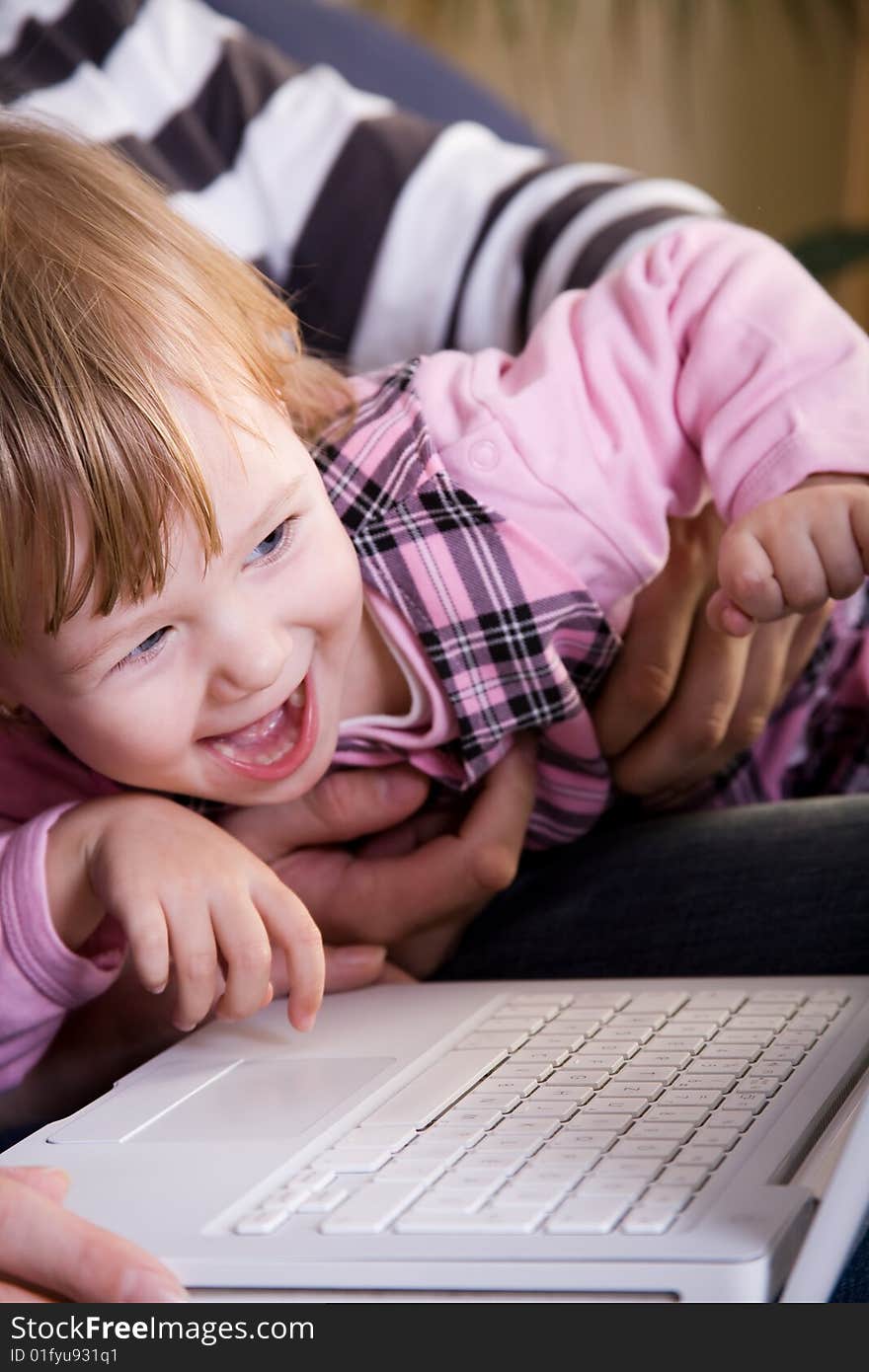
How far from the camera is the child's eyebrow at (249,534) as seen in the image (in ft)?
2.29

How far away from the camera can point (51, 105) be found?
1250mm

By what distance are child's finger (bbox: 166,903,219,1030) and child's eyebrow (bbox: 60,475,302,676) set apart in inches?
5.0

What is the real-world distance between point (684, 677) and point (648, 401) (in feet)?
0.56

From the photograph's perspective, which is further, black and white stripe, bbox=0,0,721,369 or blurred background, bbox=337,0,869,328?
blurred background, bbox=337,0,869,328

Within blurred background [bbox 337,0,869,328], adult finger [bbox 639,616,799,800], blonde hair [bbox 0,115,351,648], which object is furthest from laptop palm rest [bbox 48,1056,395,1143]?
blurred background [bbox 337,0,869,328]

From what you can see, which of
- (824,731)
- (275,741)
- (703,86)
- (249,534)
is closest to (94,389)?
(249,534)

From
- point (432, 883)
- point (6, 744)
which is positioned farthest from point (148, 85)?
point (432, 883)

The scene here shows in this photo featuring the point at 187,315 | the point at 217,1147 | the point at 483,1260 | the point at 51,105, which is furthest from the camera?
the point at 51,105

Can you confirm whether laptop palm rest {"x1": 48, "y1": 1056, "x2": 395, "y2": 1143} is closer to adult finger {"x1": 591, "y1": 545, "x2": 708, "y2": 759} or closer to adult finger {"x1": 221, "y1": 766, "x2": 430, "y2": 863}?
adult finger {"x1": 221, "y1": 766, "x2": 430, "y2": 863}

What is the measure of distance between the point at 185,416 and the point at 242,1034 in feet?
1.06

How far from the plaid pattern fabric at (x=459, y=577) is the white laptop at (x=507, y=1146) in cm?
17

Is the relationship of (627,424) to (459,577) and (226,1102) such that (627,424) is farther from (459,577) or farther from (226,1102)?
(226,1102)

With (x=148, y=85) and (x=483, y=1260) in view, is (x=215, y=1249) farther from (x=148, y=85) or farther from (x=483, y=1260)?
(x=148, y=85)

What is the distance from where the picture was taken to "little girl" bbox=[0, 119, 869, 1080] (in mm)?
689
